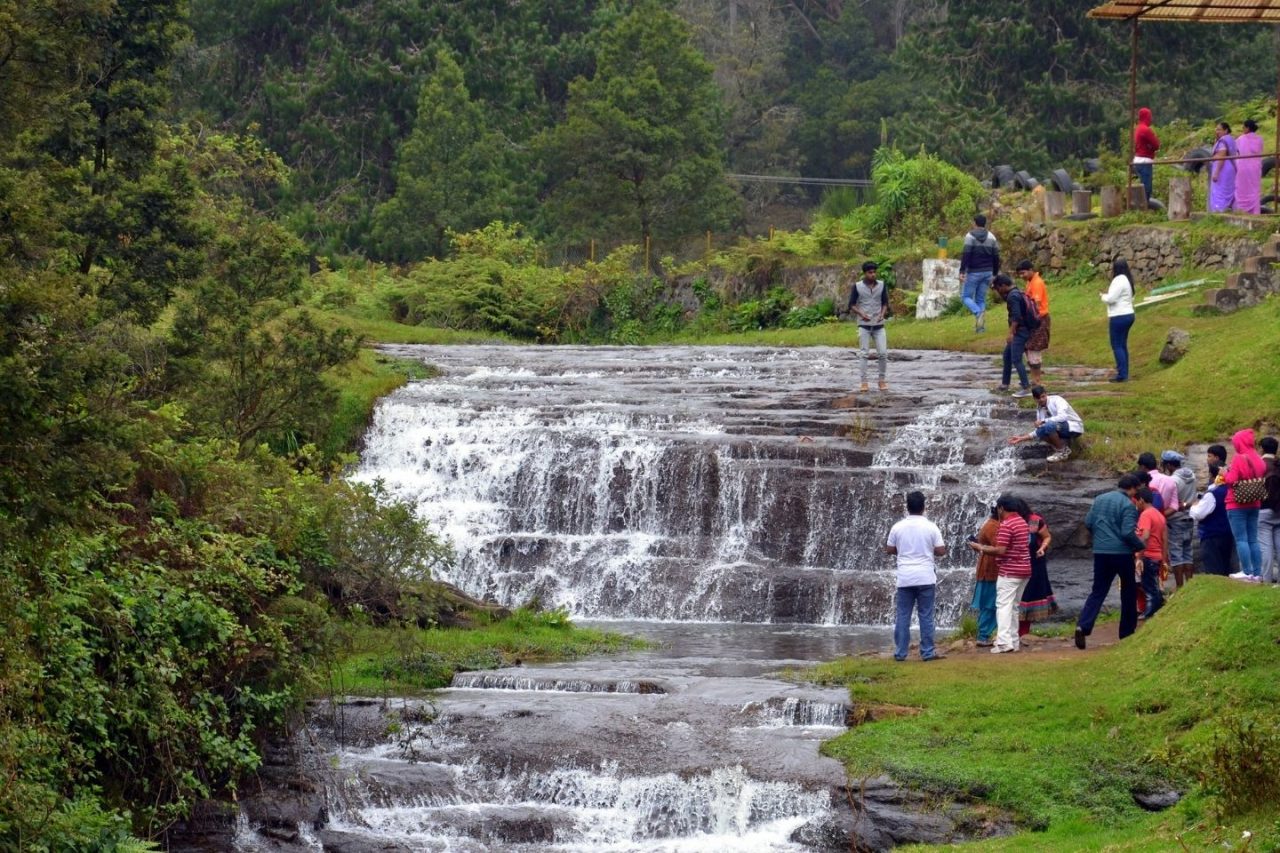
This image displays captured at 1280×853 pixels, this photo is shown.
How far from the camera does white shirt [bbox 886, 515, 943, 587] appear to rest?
16.2 m

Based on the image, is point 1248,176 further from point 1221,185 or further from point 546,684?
point 546,684

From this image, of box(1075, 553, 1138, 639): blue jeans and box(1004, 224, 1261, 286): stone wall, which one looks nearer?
box(1075, 553, 1138, 639): blue jeans

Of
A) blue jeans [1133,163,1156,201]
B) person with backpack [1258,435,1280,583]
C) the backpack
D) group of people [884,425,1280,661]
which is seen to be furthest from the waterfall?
blue jeans [1133,163,1156,201]

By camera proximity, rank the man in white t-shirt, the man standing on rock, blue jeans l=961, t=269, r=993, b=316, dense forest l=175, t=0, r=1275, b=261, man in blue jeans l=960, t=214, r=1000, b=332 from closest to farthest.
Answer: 1. the man in white t-shirt
2. the man standing on rock
3. man in blue jeans l=960, t=214, r=1000, b=332
4. blue jeans l=961, t=269, r=993, b=316
5. dense forest l=175, t=0, r=1275, b=261

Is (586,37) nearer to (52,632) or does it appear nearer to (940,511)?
(940,511)

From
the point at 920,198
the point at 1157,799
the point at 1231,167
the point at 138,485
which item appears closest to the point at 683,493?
the point at 138,485

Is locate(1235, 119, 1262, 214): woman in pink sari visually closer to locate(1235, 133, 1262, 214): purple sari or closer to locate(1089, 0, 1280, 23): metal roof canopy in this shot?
locate(1235, 133, 1262, 214): purple sari

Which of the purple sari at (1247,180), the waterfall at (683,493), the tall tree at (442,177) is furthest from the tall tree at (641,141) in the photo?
the waterfall at (683,493)

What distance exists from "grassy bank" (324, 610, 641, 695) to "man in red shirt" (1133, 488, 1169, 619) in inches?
193

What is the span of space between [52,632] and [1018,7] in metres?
40.3

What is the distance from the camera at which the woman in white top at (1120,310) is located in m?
22.4

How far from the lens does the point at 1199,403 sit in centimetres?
2169

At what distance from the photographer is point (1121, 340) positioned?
75.9ft

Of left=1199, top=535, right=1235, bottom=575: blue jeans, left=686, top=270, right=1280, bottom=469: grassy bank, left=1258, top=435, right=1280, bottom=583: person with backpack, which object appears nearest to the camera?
left=1258, top=435, right=1280, bottom=583: person with backpack
